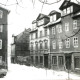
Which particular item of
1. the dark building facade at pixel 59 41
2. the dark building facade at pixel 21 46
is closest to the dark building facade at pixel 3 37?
the dark building facade at pixel 59 41

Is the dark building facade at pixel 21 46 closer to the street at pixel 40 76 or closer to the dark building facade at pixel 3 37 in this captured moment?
the dark building facade at pixel 3 37

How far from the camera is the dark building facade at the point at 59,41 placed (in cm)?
2442

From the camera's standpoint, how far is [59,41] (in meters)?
28.3

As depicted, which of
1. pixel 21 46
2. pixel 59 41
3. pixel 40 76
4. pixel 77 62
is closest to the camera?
pixel 40 76

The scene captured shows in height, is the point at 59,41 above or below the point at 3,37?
below

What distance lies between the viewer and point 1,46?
87.7 ft

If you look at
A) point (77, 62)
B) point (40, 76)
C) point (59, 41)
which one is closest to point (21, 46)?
point (59, 41)

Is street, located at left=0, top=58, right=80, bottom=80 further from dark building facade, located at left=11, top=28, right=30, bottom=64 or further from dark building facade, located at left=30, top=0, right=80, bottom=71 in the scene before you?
dark building facade, located at left=11, top=28, right=30, bottom=64

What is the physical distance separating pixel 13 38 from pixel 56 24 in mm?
20503

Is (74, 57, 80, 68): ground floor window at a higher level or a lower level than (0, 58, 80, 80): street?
higher

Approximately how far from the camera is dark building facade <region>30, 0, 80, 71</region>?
24422 mm

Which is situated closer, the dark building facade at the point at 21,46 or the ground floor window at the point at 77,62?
the ground floor window at the point at 77,62

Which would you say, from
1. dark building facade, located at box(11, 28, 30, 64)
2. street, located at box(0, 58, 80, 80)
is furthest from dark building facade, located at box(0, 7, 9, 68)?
dark building facade, located at box(11, 28, 30, 64)

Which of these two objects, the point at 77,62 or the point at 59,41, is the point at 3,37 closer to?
the point at 59,41
